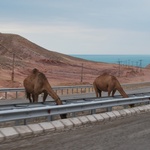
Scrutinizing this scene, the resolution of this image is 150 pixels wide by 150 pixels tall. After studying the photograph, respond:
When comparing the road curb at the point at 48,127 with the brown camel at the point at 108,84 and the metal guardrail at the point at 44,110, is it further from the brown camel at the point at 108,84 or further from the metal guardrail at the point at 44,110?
the brown camel at the point at 108,84

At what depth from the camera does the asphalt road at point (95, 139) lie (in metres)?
9.61

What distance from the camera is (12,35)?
13812 cm

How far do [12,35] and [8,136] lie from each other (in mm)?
130568

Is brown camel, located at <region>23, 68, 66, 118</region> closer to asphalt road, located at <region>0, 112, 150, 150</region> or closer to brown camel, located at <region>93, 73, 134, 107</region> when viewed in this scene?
asphalt road, located at <region>0, 112, 150, 150</region>

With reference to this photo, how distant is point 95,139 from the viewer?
10703mm

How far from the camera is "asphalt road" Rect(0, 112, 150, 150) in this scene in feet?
31.5

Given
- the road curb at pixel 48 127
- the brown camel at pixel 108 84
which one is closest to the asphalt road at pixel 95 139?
the road curb at pixel 48 127

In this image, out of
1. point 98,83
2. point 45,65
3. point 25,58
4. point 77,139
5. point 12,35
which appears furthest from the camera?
point 12,35

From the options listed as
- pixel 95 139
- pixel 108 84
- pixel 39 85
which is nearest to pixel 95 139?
pixel 95 139

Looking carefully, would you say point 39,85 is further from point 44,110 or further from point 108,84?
point 108,84

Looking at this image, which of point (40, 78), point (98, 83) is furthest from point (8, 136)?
point (98, 83)

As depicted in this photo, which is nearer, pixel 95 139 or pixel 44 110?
pixel 95 139

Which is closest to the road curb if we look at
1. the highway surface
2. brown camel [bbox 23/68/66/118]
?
the highway surface

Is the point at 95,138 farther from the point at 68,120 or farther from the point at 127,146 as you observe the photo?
the point at 68,120
